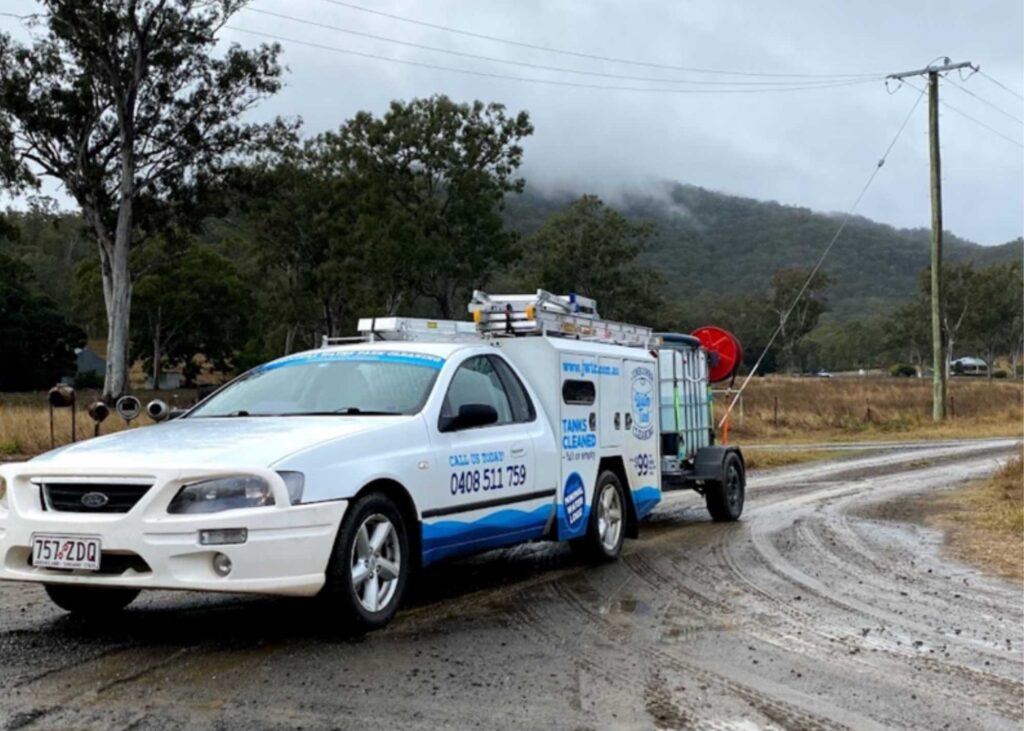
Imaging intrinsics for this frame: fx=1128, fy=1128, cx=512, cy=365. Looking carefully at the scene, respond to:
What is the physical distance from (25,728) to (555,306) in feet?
18.8

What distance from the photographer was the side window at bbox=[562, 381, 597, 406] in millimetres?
8640

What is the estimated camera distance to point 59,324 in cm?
7069

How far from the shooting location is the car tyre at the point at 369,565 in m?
5.96

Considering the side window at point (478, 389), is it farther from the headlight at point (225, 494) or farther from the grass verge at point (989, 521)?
the grass verge at point (989, 521)

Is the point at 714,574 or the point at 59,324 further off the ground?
the point at 59,324

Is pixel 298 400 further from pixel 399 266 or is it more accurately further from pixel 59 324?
pixel 59 324

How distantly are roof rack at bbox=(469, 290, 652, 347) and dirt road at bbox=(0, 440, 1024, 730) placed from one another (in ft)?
6.17

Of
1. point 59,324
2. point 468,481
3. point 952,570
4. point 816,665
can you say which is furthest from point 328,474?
point 59,324

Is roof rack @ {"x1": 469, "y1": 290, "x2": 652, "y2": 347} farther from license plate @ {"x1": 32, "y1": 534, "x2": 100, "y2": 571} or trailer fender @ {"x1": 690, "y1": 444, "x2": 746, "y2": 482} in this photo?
license plate @ {"x1": 32, "y1": 534, "x2": 100, "y2": 571}

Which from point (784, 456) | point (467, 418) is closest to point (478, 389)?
point (467, 418)

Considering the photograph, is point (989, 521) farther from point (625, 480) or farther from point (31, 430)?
point (31, 430)

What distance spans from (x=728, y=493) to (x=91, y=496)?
7.97 meters

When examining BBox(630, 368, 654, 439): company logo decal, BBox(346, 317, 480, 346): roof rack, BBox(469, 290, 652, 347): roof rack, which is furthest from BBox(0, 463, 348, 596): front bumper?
BBox(630, 368, 654, 439): company logo decal

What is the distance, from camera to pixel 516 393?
27.1ft
